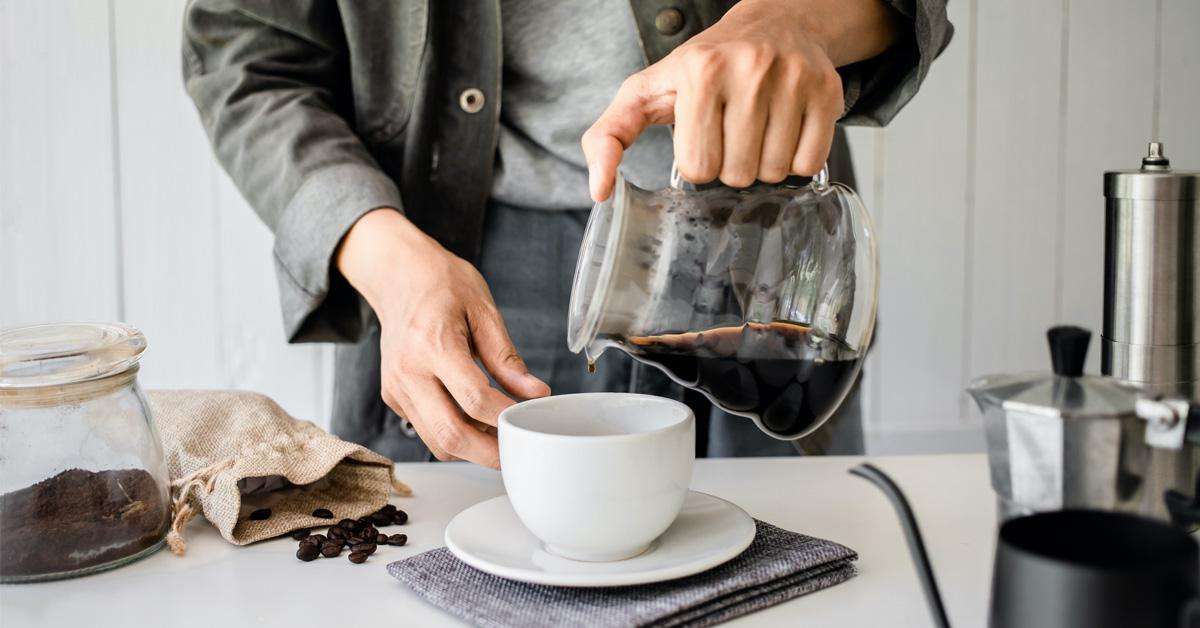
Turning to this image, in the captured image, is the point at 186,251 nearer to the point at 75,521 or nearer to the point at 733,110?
the point at 75,521

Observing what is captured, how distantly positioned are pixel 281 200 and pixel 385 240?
0.64 feet

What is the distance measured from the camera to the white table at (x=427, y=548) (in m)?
0.71

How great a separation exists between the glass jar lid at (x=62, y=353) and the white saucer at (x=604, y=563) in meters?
0.28

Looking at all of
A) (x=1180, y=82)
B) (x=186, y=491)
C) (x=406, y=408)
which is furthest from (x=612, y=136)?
(x=1180, y=82)

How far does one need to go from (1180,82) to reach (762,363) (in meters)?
2.16

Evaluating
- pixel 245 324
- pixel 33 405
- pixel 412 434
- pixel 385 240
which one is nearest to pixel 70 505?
pixel 33 405

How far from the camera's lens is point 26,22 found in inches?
83.7

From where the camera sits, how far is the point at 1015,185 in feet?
8.14

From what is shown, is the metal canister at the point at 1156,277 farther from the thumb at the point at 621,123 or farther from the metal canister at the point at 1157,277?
the thumb at the point at 621,123

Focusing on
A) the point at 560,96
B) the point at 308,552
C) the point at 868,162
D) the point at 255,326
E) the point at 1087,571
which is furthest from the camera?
the point at 868,162

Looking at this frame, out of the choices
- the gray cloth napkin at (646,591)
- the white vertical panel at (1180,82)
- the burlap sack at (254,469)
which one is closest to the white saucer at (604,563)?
the gray cloth napkin at (646,591)

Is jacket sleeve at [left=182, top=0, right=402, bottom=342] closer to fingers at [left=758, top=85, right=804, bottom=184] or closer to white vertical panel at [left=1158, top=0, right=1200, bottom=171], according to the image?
fingers at [left=758, top=85, right=804, bottom=184]

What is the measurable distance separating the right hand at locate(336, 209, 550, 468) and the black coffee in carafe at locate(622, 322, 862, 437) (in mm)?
139

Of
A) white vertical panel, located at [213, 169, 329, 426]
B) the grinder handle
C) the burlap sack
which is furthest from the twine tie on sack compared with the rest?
white vertical panel, located at [213, 169, 329, 426]
